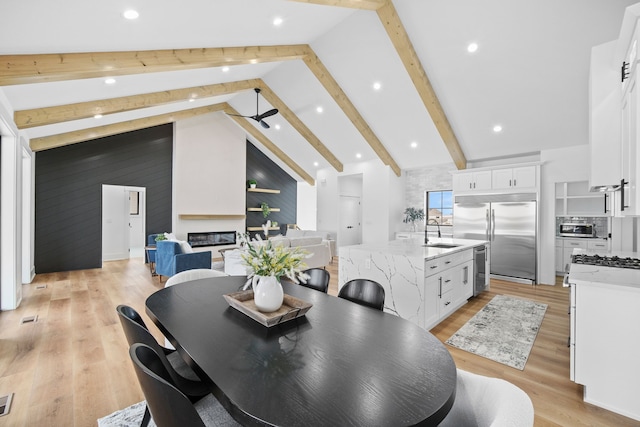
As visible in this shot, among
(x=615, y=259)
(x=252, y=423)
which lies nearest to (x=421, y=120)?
(x=615, y=259)

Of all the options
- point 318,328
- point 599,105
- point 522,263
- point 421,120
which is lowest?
point 522,263

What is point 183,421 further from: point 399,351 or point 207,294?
point 207,294

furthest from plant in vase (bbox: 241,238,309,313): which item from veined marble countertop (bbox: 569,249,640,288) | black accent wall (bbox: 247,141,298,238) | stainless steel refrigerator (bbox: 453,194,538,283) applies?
black accent wall (bbox: 247,141,298,238)

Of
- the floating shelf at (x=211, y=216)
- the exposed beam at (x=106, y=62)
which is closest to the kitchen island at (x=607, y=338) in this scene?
the exposed beam at (x=106, y=62)

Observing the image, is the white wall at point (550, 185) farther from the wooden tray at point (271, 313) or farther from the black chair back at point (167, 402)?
the black chair back at point (167, 402)

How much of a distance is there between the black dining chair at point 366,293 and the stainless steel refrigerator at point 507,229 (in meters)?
4.52

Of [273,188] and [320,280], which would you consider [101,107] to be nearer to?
[320,280]

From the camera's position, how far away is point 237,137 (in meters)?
8.73

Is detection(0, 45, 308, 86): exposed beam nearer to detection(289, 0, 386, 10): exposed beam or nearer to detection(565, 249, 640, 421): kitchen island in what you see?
detection(289, 0, 386, 10): exposed beam

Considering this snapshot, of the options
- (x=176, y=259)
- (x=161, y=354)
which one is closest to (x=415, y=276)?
(x=161, y=354)

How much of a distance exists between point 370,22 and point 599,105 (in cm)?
301

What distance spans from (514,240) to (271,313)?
545 cm

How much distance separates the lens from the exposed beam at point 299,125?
6688mm

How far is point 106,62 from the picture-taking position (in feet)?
9.43
